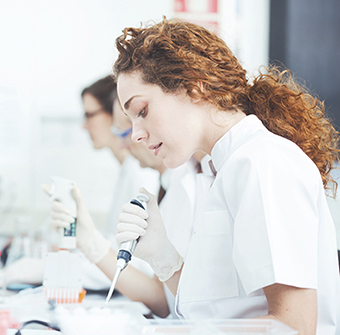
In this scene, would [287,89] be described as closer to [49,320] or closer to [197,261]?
[197,261]

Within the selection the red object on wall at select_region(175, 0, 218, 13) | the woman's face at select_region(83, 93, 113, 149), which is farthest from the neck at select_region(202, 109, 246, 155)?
the red object on wall at select_region(175, 0, 218, 13)

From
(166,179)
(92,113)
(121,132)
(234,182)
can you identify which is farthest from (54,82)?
(234,182)

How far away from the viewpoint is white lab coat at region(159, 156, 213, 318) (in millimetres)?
1358

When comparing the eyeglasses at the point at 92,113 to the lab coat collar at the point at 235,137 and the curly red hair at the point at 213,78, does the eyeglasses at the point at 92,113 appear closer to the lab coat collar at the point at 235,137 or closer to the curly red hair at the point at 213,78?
the curly red hair at the point at 213,78

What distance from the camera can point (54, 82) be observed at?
3020 mm

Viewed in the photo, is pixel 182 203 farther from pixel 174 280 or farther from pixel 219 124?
pixel 219 124

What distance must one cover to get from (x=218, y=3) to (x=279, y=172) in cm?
239

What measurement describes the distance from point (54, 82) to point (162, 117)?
2303 mm

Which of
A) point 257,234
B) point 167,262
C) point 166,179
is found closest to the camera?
point 257,234

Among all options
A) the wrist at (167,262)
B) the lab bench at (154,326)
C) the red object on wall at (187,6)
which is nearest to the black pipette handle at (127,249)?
the wrist at (167,262)

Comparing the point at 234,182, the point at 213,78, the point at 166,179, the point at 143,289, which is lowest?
the point at 143,289

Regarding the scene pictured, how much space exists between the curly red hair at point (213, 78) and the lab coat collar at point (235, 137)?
0.22 ft

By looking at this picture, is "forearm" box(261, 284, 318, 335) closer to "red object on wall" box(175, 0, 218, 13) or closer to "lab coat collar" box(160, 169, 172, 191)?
"lab coat collar" box(160, 169, 172, 191)

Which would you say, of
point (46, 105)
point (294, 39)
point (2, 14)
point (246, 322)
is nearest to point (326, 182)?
point (246, 322)
